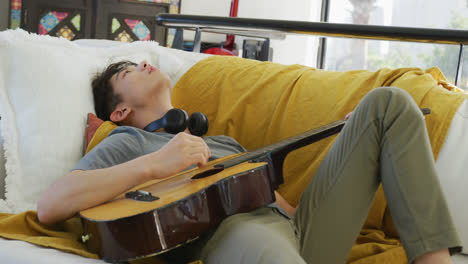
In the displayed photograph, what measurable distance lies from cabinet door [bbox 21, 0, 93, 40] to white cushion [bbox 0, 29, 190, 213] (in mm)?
2726

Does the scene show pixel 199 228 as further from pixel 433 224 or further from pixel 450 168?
pixel 450 168

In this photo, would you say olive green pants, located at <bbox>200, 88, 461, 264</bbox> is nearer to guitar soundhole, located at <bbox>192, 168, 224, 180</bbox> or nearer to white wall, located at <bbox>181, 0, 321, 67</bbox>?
guitar soundhole, located at <bbox>192, 168, 224, 180</bbox>

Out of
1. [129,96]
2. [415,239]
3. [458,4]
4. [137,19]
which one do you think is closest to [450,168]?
[415,239]

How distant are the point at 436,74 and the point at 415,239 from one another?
0.85 metres

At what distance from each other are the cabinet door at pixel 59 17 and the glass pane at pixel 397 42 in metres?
2.76

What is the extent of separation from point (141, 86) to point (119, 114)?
0.38 feet

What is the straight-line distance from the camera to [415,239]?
110 cm

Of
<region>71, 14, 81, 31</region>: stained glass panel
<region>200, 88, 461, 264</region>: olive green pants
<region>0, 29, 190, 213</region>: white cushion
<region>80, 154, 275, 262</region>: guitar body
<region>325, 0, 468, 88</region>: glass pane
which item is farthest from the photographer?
<region>325, 0, 468, 88</region>: glass pane

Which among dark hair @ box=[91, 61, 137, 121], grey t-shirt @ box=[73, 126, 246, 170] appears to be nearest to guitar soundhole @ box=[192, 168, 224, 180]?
grey t-shirt @ box=[73, 126, 246, 170]

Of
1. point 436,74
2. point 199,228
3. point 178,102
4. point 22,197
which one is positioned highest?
point 436,74

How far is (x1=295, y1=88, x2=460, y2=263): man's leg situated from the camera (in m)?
1.12

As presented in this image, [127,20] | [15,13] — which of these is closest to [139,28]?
[127,20]

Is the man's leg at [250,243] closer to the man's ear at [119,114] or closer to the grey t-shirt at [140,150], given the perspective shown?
the grey t-shirt at [140,150]

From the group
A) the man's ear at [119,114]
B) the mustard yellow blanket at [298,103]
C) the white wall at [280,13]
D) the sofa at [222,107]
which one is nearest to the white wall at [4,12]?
the white wall at [280,13]
